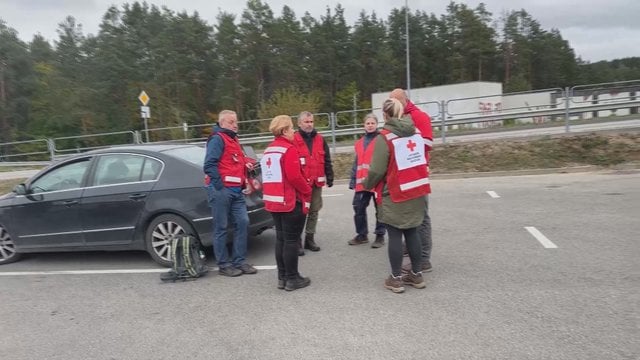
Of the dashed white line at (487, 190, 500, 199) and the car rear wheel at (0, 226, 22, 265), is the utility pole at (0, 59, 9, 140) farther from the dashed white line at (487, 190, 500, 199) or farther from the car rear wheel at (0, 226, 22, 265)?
the dashed white line at (487, 190, 500, 199)

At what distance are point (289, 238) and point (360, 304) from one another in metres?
0.96

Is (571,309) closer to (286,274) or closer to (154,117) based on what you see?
(286,274)

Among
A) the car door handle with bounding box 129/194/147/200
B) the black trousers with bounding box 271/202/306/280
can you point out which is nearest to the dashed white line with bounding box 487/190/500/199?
the black trousers with bounding box 271/202/306/280

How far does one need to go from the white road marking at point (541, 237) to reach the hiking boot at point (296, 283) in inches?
116

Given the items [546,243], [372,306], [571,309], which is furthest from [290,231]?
[546,243]

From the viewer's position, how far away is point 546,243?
609 centimetres

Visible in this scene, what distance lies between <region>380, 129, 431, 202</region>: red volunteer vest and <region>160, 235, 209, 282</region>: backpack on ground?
237 cm

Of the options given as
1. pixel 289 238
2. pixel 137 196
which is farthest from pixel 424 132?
pixel 137 196

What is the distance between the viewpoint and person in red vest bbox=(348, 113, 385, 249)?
6297 mm

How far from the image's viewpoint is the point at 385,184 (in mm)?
4711

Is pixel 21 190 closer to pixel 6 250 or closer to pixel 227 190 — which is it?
pixel 6 250

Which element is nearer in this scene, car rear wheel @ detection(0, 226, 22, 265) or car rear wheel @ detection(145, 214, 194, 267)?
car rear wheel @ detection(145, 214, 194, 267)

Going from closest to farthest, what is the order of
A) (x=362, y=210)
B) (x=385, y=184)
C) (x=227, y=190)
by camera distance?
1. (x=385, y=184)
2. (x=227, y=190)
3. (x=362, y=210)

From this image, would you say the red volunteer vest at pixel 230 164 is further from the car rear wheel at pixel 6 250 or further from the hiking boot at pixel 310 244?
the car rear wheel at pixel 6 250
